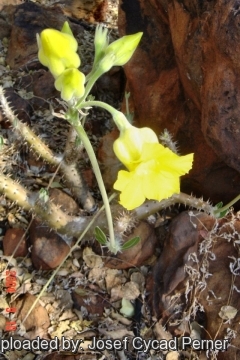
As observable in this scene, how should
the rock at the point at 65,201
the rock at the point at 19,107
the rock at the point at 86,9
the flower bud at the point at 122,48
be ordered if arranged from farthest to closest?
the rock at the point at 86,9 < the rock at the point at 19,107 < the rock at the point at 65,201 < the flower bud at the point at 122,48

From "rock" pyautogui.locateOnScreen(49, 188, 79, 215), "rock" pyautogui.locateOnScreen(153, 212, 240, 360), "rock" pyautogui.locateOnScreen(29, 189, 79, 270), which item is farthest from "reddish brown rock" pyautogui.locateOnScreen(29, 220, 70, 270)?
"rock" pyautogui.locateOnScreen(153, 212, 240, 360)

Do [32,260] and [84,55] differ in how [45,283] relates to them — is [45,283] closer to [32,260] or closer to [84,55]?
[32,260]

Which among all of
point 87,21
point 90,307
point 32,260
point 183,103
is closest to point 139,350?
point 90,307

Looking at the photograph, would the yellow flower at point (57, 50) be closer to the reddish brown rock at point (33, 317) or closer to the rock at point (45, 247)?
the rock at point (45, 247)

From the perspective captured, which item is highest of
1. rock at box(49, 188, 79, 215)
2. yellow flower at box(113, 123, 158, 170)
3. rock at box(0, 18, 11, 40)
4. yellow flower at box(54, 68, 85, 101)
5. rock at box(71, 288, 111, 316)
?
yellow flower at box(54, 68, 85, 101)

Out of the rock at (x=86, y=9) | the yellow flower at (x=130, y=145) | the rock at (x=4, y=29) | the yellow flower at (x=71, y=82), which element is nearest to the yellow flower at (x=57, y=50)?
the yellow flower at (x=71, y=82)

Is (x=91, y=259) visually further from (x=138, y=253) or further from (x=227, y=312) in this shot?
(x=227, y=312)

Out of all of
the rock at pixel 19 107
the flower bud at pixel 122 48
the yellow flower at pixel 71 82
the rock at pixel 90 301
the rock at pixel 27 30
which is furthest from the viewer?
the rock at pixel 27 30

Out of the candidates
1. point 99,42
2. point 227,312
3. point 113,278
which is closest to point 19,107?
point 113,278

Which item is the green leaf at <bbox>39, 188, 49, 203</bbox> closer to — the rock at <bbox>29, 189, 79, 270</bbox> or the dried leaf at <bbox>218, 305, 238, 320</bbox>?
the rock at <bbox>29, 189, 79, 270</bbox>
